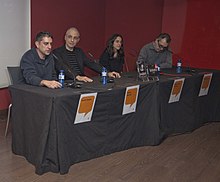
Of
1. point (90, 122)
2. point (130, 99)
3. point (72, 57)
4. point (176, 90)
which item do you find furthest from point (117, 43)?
Answer: point (90, 122)

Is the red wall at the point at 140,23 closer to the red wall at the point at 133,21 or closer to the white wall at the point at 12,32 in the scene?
the red wall at the point at 133,21

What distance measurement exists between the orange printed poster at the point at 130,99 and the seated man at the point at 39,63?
62 cm

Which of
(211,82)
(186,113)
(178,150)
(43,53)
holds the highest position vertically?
(43,53)

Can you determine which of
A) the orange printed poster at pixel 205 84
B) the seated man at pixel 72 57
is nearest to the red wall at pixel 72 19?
the seated man at pixel 72 57

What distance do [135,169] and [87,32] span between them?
265 cm

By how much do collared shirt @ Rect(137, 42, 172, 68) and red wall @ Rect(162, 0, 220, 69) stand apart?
601 mm

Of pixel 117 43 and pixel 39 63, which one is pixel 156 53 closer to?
pixel 117 43

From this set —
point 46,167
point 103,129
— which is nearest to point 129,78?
point 103,129

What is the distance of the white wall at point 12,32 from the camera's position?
343 centimetres

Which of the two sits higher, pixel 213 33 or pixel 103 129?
pixel 213 33

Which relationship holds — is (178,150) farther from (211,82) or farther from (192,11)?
(192,11)

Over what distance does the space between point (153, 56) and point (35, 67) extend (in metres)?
1.75

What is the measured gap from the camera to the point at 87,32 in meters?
4.71

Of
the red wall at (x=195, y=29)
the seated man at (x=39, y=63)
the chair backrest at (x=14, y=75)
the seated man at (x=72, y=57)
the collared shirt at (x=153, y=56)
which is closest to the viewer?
the seated man at (x=39, y=63)
